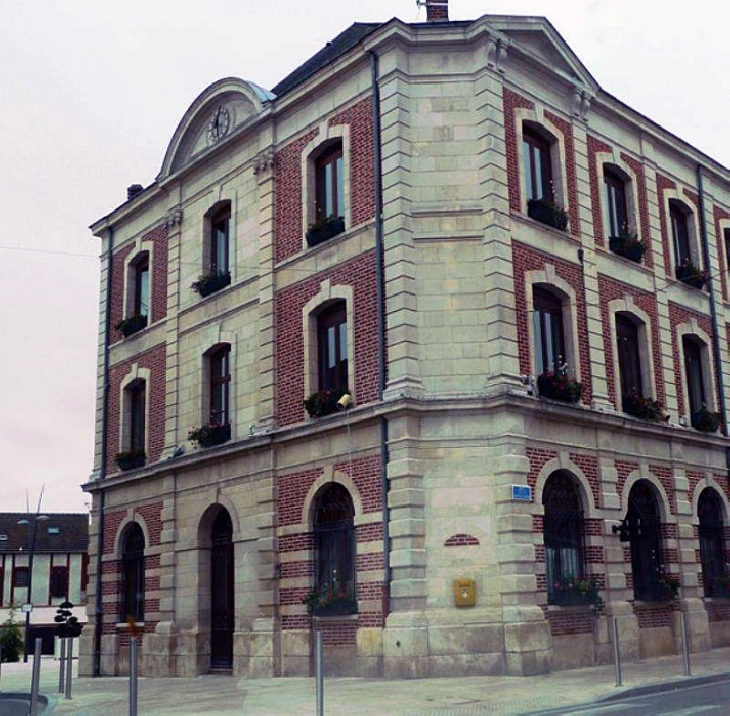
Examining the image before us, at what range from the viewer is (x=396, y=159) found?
64.4ft

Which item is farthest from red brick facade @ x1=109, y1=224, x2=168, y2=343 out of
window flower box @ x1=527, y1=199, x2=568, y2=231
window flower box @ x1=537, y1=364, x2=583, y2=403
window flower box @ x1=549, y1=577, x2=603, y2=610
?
window flower box @ x1=549, y1=577, x2=603, y2=610

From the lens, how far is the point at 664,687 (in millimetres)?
15289

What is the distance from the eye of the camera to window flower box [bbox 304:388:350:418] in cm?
2006

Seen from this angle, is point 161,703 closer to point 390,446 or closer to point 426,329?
point 390,446

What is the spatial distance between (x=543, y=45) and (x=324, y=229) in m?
6.09

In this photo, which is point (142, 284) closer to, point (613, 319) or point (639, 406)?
point (613, 319)

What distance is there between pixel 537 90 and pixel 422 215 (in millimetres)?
4321

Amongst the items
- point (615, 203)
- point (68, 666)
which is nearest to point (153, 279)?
point (68, 666)

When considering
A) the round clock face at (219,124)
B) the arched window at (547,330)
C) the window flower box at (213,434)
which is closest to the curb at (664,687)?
the arched window at (547,330)

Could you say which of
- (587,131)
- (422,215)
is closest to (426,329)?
(422,215)

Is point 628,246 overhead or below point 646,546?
overhead

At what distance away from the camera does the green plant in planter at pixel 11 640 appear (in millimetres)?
53781

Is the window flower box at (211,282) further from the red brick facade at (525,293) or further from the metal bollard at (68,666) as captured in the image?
the metal bollard at (68,666)

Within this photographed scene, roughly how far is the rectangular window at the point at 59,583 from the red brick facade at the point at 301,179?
49590mm
